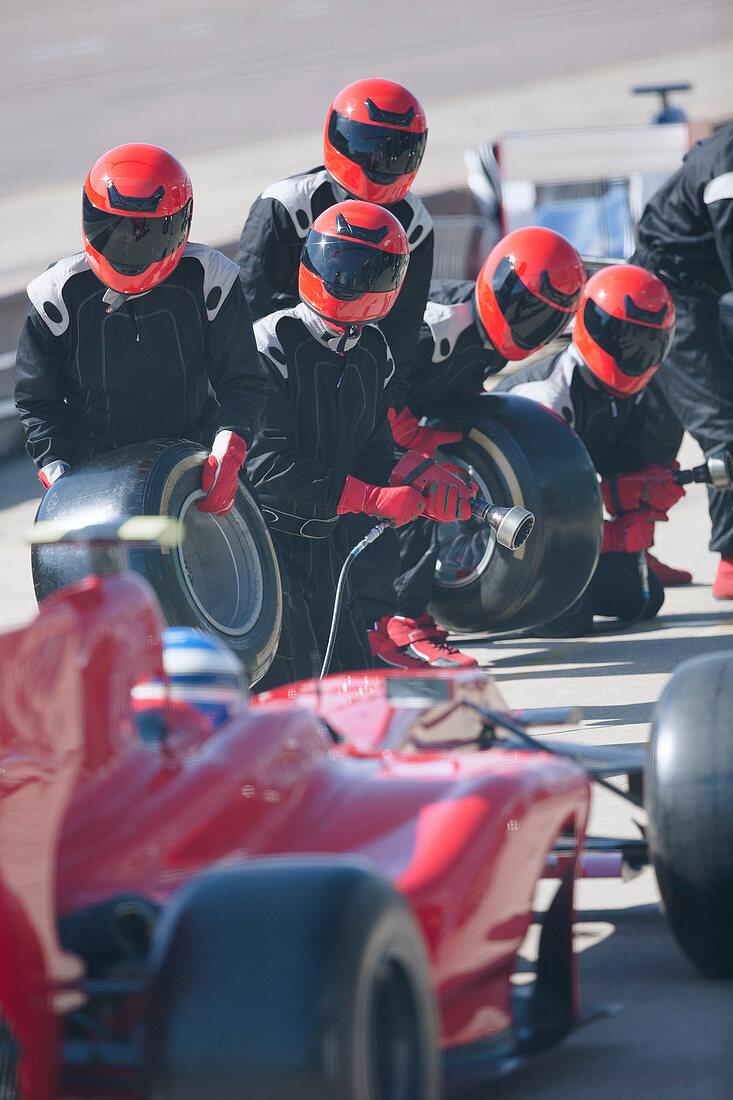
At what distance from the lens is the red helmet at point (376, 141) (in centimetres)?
624

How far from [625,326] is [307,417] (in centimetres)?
166

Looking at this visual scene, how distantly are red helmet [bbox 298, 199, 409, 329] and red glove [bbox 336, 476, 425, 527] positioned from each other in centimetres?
56

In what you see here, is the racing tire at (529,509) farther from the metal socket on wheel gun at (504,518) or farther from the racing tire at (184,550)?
the racing tire at (184,550)

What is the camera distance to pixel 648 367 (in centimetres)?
679

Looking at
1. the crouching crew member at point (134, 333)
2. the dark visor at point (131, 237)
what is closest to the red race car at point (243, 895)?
the crouching crew member at point (134, 333)

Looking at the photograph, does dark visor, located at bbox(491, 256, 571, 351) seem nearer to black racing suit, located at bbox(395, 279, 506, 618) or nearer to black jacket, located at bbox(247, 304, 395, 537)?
black racing suit, located at bbox(395, 279, 506, 618)

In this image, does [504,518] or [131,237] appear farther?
[504,518]

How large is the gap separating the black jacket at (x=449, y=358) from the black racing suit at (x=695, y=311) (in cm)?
101

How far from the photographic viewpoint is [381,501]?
561 cm

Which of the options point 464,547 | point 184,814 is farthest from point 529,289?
point 184,814

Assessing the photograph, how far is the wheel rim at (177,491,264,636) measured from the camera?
492 cm

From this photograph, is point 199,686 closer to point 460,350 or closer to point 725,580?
point 460,350

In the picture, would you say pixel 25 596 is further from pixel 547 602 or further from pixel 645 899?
pixel 645 899

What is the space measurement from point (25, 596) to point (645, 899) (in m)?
4.66
